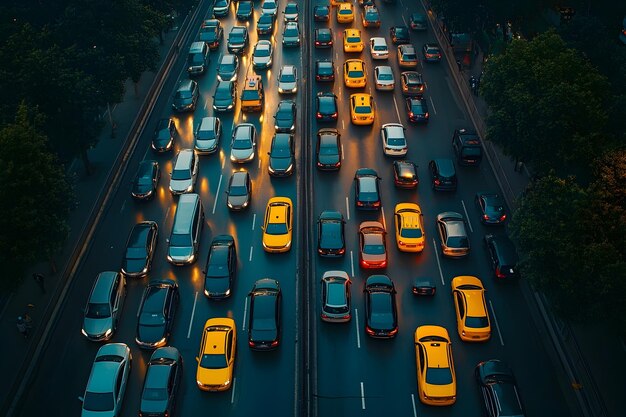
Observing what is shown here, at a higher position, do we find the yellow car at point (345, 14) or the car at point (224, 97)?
the yellow car at point (345, 14)

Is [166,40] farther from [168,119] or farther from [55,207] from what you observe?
[55,207]

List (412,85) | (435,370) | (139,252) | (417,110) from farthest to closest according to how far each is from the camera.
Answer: (412,85)
(417,110)
(139,252)
(435,370)

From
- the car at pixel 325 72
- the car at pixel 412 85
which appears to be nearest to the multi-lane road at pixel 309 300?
the car at pixel 412 85

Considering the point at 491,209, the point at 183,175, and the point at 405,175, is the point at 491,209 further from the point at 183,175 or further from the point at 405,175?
the point at 183,175

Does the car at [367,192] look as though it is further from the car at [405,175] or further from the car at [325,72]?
the car at [325,72]

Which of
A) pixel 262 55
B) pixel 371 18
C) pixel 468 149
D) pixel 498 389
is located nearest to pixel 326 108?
pixel 468 149
